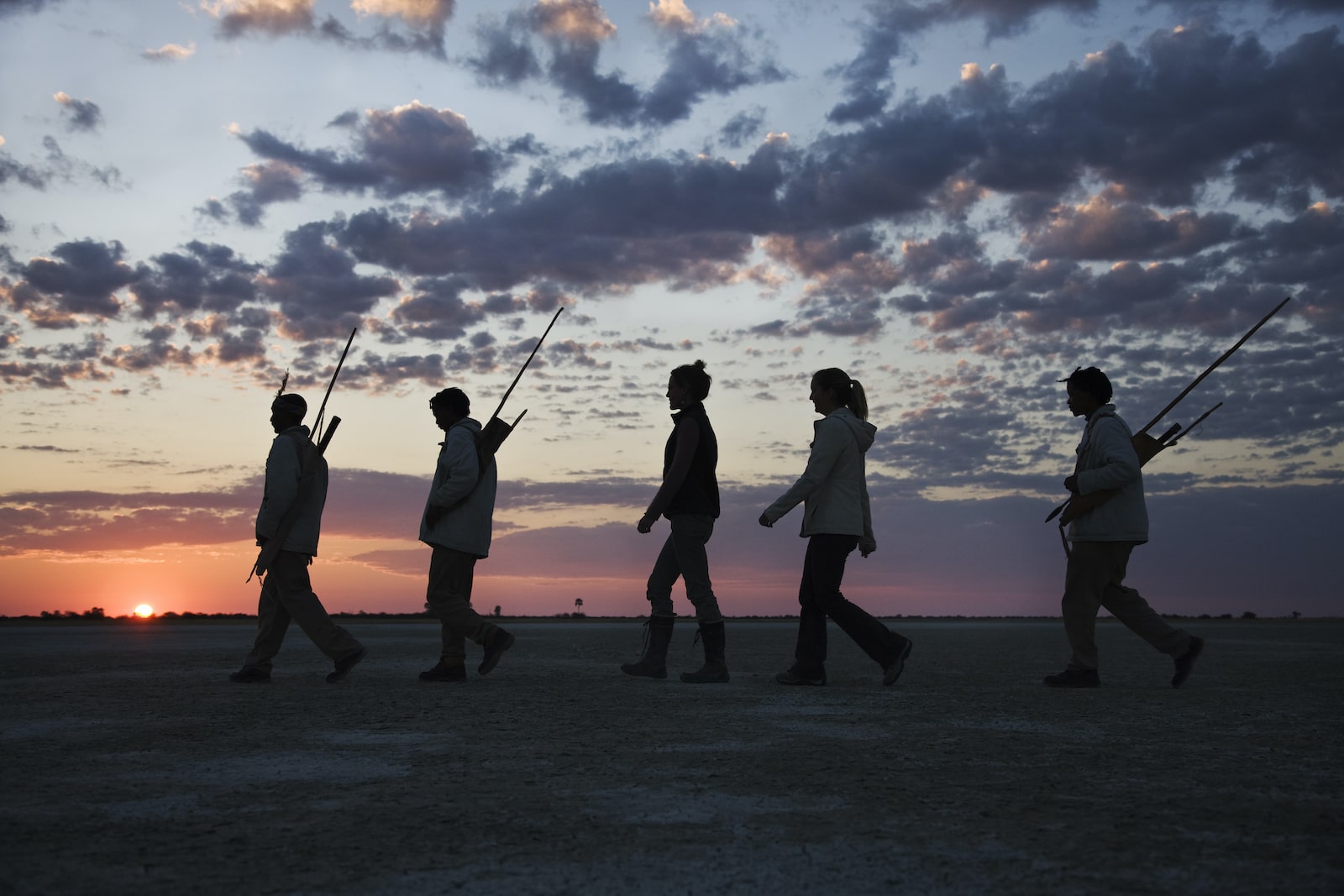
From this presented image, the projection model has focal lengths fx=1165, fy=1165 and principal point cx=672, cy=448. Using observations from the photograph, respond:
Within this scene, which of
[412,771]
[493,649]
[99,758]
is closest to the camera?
[412,771]

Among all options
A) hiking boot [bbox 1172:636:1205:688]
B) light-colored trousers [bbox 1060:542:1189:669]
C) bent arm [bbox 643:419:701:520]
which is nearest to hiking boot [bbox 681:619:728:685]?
bent arm [bbox 643:419:701:520]

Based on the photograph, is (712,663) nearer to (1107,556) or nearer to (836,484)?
(836,484)

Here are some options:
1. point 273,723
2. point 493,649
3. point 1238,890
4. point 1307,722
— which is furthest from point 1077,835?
point 493,649

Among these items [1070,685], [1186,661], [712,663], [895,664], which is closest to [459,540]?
[712,663]

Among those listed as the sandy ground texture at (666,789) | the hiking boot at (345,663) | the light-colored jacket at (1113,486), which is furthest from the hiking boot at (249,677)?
the light-colored jacket at (1113,486)

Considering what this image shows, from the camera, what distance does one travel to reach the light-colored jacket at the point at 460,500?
Result: 26.2 feet

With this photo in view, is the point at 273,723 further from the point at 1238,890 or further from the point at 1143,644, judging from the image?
the point at 1143,644

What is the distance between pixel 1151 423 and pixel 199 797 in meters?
6.92

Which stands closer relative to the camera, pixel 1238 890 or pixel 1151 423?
pixel 1238 890

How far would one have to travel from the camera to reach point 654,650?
27.6 ft

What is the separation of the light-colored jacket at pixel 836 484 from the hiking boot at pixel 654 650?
50.1 inches

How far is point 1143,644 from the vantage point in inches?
588

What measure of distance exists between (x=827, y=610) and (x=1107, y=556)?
73.2 inches

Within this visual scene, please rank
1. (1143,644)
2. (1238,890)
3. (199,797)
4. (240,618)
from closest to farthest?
1. (1238,890)
2. (199,797)
3. (1143,644)
4. (240,618)
